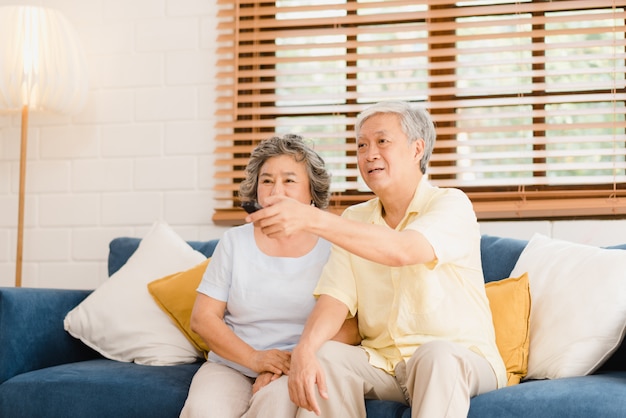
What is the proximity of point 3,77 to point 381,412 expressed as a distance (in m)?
2.12

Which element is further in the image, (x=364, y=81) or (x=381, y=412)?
(x=364, y=81)

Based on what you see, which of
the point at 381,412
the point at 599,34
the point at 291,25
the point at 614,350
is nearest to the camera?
the point at 381,412

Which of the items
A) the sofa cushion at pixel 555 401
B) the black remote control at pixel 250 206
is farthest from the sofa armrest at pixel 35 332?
the sofa cushion at pixel 555 401

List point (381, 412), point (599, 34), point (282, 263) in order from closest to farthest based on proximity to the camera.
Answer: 1. point (381, 412)
2. point (282, 263)
3. point (599, 34)

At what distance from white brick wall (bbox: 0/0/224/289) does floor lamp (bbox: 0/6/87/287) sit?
0.55 feet

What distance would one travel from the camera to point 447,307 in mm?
2119

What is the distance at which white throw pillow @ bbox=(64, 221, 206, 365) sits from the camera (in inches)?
103

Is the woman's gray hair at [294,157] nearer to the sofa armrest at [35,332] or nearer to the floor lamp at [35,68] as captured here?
the sofa armrest at [35,332]

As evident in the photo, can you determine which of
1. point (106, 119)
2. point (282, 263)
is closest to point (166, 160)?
point (106, 119)

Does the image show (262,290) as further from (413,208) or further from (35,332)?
(35,332)

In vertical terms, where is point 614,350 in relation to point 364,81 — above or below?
below

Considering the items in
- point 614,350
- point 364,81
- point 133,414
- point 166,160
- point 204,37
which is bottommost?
point 133,414

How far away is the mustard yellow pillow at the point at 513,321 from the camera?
7.32 feet

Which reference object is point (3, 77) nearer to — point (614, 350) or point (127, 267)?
point (127, 267)
